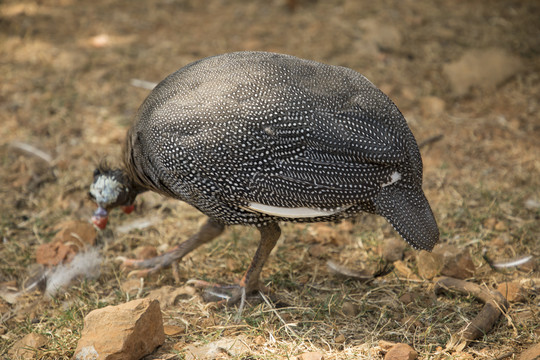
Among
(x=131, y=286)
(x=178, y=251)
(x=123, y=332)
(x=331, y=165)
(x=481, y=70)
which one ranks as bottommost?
(x=131, y=286)

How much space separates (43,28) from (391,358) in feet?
18.2

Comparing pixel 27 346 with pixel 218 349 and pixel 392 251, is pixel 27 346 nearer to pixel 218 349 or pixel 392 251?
pixel 218 349

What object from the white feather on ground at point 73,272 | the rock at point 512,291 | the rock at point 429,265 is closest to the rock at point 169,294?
the white feather on ground at point 73,272

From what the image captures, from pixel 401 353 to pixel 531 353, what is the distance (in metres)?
0.53

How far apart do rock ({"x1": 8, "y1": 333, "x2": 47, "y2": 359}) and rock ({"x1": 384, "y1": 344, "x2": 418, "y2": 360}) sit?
5.32 feet

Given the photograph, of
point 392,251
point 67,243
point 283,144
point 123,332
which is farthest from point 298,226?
point 123,332

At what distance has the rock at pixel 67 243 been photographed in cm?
337

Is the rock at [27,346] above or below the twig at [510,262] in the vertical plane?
below

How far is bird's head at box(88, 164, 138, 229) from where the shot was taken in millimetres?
3455

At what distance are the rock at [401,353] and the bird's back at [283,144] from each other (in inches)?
20.1

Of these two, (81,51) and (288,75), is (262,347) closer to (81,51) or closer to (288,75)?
(288,75)

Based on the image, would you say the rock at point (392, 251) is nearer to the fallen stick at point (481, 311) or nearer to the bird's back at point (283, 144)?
the fallen stick at point (481, 311)

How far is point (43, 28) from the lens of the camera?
641cm

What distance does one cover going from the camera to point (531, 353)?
2.40 m
